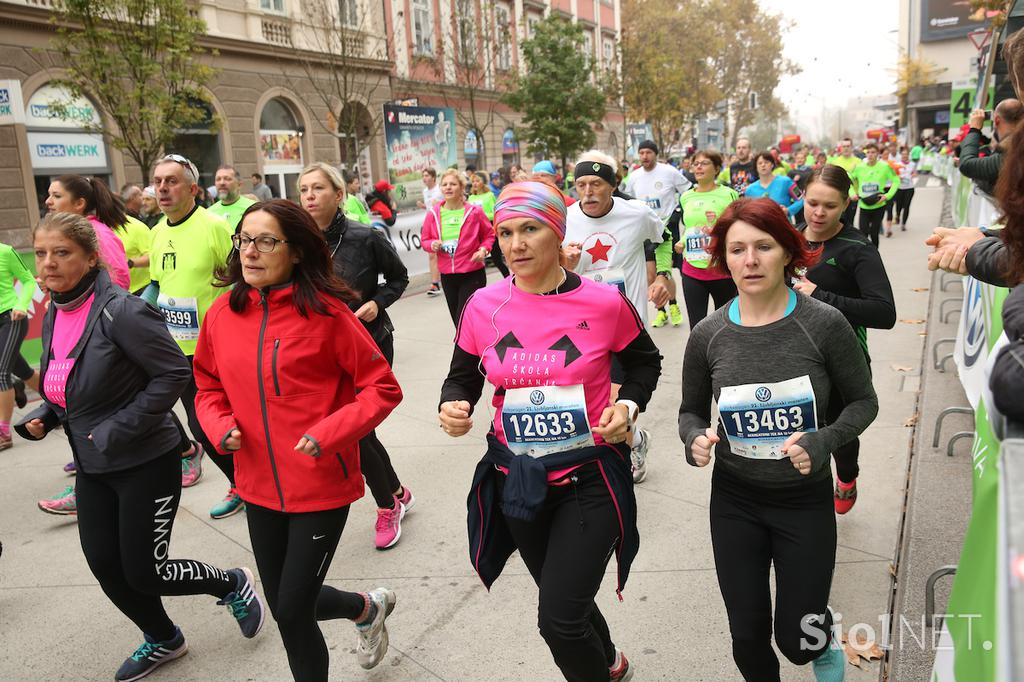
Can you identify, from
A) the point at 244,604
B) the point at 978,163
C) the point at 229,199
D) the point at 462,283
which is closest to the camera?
the point at 244,604

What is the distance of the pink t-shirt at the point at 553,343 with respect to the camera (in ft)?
8.31

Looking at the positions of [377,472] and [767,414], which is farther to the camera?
[377,472]

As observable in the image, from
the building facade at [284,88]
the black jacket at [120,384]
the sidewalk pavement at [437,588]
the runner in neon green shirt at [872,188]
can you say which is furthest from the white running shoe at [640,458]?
the runner in neon green shirt at [872,188]

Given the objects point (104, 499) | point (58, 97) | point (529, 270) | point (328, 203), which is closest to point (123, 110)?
point (58, 97)

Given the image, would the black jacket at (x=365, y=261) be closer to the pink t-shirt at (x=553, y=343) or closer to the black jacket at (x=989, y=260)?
the pink t-shirt at (x=553, y=343)

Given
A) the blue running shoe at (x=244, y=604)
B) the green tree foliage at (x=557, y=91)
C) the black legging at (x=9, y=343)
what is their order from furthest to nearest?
the green tree foliage at (x=557, y=91) < the black legging at (x=9, y=343) < the blue running shoe at (x=244, y=604)

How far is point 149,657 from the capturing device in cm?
331

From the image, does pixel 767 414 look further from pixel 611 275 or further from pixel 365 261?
pixel 365 261

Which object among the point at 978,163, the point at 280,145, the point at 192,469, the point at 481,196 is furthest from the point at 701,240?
the point at 280,145

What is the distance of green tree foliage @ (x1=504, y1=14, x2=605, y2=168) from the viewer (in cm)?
2364

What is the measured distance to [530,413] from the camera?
254 cm

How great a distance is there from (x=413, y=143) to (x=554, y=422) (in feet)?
66.5

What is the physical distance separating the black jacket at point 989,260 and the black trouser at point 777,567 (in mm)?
832

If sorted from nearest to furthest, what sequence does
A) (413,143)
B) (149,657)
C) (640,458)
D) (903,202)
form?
1. (149,657)
2. (640,458)
3. (903,202)
4. (413,143)
